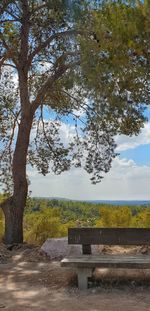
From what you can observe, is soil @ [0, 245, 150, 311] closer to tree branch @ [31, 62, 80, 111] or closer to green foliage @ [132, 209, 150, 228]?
green foliage @ [132, 209, 150, 228]

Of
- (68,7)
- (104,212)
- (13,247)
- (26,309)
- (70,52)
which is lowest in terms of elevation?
(26,309)

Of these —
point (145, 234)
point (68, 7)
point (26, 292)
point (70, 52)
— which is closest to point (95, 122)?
point (70, 52)

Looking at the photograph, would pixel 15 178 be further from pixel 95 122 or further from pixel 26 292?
pixel 26 292

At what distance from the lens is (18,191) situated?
11945mm

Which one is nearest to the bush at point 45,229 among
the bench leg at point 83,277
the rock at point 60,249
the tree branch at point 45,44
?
the rock at point 60,249

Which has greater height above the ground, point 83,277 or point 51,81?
point 51,81

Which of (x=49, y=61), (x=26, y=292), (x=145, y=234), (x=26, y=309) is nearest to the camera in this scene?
(x=26, y=309)

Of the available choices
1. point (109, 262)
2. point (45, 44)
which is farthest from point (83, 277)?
point (45, 44)

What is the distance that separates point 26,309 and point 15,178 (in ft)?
19.5

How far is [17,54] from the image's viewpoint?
469 inches

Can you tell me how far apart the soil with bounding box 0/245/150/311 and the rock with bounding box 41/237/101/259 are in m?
0.75

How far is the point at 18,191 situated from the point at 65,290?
4.93 metres

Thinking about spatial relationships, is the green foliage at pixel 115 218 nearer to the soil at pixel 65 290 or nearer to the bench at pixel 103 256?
the soil at pixel 65 290

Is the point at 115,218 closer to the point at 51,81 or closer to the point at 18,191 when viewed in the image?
the point at 18,191
